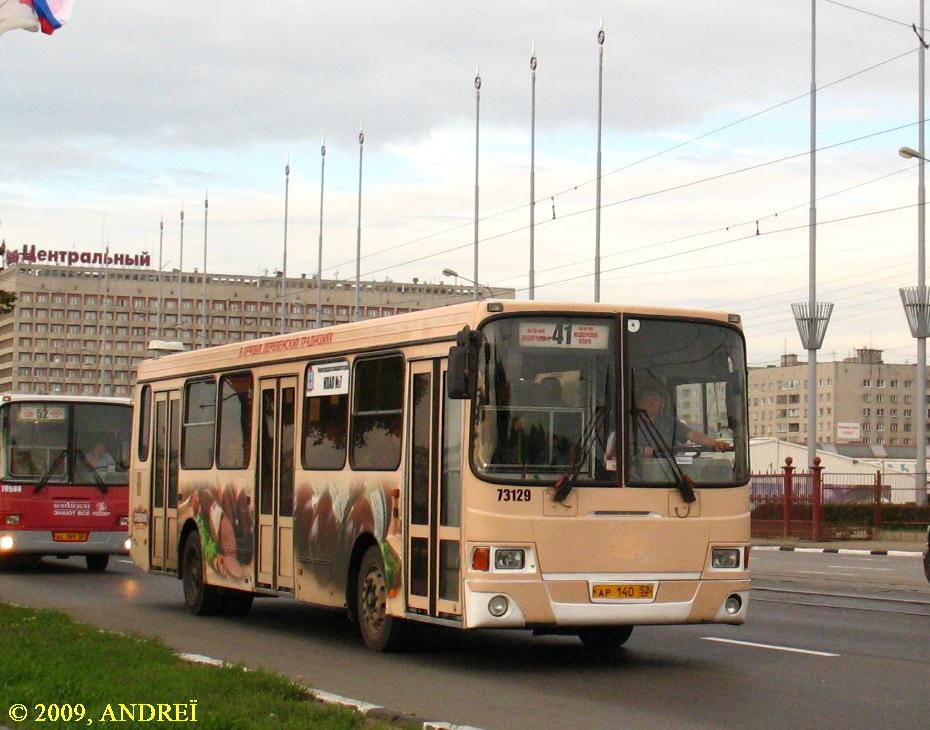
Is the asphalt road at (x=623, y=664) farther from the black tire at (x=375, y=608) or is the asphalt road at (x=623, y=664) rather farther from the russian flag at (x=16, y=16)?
the russian flag at (x=16, y=16)

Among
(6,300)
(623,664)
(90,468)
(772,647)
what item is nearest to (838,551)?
(90,468)

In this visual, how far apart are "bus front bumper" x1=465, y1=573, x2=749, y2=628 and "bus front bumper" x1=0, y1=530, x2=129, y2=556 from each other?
15268mm

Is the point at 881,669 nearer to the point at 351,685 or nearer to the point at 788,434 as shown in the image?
the point at 351,685

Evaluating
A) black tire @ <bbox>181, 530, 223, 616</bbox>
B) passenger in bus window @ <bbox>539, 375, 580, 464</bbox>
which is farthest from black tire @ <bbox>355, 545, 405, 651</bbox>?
black tire @ <bbox>181, 530, 223, 616</bbox>

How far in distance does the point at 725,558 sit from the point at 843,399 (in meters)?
163

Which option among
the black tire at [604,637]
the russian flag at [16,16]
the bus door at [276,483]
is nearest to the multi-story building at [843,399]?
the russian flag at [16,16]

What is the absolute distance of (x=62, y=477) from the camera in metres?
25.9

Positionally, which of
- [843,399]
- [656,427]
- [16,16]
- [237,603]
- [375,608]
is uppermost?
[843,399]

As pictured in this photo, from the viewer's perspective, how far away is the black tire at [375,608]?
13.1 m

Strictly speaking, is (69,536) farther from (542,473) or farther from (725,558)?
(725,558)

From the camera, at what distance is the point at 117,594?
2095cm

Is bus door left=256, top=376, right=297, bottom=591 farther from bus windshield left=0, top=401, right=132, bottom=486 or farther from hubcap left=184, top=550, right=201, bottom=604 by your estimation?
bus windshield left=0, top=401, right=132, bottom=486

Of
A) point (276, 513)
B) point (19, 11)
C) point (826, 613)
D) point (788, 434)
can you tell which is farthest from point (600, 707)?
point (788, 434)

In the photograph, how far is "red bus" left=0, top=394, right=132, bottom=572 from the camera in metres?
25.5
